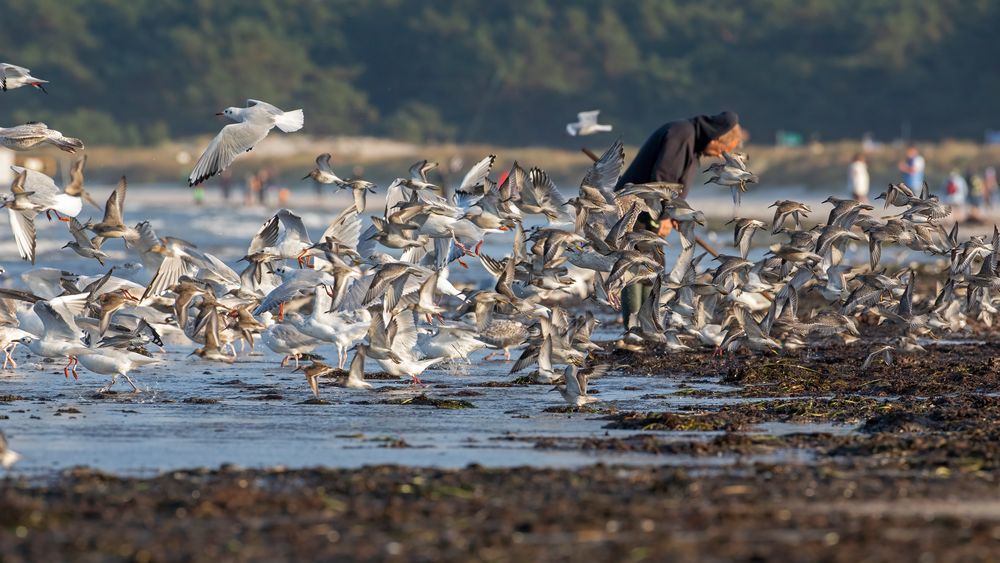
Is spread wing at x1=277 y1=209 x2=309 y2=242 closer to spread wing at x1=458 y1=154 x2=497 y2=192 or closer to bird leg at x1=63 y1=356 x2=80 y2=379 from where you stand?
spread wing at x1=458 y1=154 x2=497 y2=192

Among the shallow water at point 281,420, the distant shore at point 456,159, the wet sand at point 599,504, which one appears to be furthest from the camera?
the distant shore at point 456,159

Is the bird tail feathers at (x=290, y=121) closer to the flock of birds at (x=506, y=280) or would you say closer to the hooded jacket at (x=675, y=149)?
the flock of birds at (x=506, y=280)

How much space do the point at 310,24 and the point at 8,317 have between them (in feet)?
272

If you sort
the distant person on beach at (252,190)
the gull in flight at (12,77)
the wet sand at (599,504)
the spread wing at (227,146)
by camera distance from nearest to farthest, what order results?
the wet sand at (599,504)
the gull in flight at (12,77)
the spread wing at (227,146)
the distant person on beach at (252,190)

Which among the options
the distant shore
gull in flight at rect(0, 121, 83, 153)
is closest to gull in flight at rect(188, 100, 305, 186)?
gull in flight at rect(0, 121, 83, 153)

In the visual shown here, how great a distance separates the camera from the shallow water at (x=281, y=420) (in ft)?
25.0

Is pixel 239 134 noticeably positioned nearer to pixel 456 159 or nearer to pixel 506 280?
pixel 506 280

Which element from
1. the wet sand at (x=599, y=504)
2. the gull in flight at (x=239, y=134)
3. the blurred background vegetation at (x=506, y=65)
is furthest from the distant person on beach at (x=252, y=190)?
the wet sand at (x=599, y=504)

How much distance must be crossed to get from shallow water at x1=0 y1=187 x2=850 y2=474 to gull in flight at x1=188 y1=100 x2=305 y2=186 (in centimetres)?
162

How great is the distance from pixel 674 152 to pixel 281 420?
16.4ft

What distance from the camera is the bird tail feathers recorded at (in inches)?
493

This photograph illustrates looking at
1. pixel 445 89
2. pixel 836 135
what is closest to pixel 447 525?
pixel 836 135

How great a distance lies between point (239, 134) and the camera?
43.2ft

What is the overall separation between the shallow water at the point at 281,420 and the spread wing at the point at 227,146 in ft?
5.13
